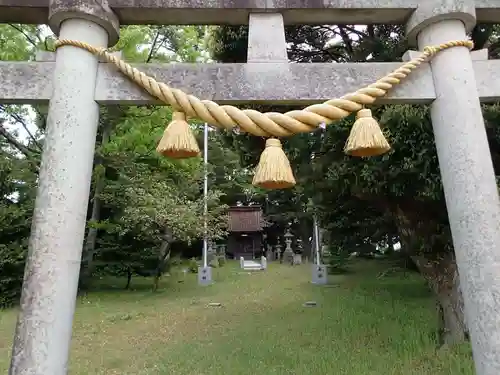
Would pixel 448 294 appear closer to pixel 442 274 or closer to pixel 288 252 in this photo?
pixel 442 274

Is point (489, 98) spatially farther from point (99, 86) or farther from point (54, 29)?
point (54, 29)

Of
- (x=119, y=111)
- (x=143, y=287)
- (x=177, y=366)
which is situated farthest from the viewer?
(x=143, y=287)

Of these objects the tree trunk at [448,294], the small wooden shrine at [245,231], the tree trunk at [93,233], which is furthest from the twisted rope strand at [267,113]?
the small wooden shrine at [245,231]

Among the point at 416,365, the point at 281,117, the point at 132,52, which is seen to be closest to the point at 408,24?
the point at 281,117

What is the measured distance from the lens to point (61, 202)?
7.64ft

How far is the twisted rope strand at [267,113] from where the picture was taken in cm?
238

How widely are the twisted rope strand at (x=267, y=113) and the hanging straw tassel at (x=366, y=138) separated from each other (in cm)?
8

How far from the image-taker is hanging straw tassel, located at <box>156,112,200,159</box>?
2451mm

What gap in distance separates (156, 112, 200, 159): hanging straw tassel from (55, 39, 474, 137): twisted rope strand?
66mm

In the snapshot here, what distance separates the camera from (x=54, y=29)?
107 inches

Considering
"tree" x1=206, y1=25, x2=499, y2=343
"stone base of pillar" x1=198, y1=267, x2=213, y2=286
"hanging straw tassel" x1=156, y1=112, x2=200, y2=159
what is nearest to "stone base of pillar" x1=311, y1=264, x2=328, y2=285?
"stone base of pillar" x1=198, y1=267, x2=213, y2=286

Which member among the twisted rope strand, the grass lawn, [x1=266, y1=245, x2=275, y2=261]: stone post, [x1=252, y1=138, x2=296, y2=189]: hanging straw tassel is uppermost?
[x1=266, y1=245, x2=275, y2=261]: stone post

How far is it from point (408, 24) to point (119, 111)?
10463 mm

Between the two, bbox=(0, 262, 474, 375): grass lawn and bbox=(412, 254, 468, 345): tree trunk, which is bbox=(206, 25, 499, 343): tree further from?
bbox=(0, 262, 474, 375): grass lawn
